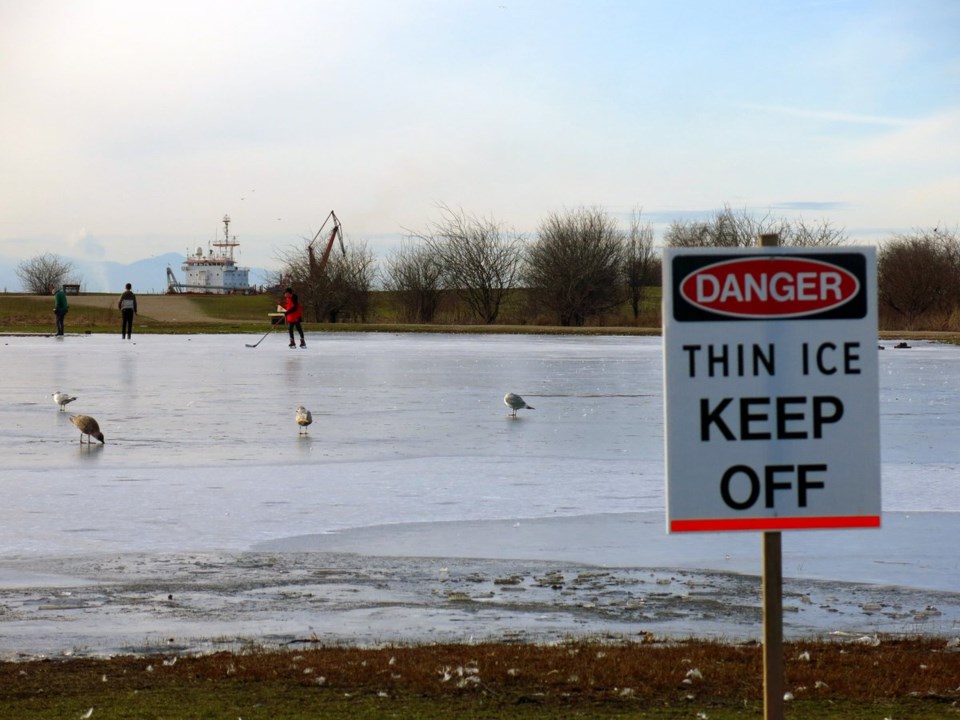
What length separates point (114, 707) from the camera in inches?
242

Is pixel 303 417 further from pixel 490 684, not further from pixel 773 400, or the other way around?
pixel 773 400

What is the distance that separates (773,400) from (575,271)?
75.9 metres

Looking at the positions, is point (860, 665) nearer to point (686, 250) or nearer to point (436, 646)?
point (436, 646)

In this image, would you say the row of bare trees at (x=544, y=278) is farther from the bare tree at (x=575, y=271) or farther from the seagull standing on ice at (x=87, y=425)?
the seagull standing on ice at (x=87, y=425)

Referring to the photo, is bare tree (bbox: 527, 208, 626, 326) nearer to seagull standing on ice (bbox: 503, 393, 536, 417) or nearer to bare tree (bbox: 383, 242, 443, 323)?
bare tree (bbox: 383, 242, 443, 323)

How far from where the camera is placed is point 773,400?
391 cm

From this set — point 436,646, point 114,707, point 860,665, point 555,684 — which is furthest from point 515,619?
point 114,707

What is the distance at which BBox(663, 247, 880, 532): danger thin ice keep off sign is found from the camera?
12.8 feet

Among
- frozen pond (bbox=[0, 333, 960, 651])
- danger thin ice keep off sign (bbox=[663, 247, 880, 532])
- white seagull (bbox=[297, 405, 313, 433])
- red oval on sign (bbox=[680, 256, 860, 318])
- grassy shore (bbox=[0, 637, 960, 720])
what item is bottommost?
grassy shore (bbox=[0, 637, 960, 720])

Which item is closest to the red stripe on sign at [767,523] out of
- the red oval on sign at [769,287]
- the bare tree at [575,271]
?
the red oval on sign at [769,287]

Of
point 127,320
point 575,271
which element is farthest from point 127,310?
point 575,271

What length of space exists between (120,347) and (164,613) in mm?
36837

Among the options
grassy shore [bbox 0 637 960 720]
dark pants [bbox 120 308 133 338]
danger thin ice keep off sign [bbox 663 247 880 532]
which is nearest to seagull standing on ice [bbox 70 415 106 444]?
grassy shore [bbox 0 637 960 720]

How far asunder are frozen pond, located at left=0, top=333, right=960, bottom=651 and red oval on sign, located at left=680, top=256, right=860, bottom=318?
4328mm
